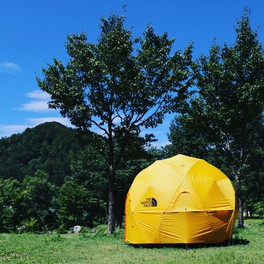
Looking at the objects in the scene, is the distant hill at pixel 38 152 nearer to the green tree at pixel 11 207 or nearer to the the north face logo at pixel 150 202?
the green tree at pixel 11 207

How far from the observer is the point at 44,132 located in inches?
4924

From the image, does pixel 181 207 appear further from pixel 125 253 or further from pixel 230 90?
pixel 230 90

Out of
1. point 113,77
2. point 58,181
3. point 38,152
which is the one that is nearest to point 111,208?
point 113,77

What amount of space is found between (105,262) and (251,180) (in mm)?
42069

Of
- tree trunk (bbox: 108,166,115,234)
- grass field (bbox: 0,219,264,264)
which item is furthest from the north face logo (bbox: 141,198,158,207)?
tree trunk (bbox: 108,166,115,234)

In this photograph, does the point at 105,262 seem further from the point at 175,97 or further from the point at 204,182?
the point at 175,97

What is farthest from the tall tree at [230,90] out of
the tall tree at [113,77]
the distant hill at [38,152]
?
the distant hill at [38,152]

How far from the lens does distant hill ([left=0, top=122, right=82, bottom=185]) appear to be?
91000 millimetres

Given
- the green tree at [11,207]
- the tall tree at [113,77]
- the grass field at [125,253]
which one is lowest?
the grass field at [125,253]

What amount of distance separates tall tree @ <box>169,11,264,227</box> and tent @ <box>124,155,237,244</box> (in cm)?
1029

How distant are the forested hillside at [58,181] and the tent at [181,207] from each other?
937cm

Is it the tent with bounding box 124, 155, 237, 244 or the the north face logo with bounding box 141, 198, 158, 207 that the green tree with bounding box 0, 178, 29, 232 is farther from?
the the north face logo with bounding box 141, 198, 158, 207

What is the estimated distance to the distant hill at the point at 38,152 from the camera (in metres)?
91.0

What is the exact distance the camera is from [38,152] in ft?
366
